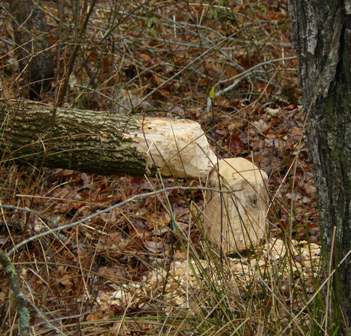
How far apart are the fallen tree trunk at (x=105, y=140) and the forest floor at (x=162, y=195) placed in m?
0.15

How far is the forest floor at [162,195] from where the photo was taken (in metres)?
2.88

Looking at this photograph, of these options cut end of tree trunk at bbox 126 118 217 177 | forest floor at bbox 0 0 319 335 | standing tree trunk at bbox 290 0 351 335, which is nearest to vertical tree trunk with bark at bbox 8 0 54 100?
forest floor at bbox 0 0 319 335

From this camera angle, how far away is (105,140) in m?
4.90

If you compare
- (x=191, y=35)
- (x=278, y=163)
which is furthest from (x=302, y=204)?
(x=191, y=35)

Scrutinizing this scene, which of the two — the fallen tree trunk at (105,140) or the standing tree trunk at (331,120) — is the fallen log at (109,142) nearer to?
the fallen tree trunk at (105,140)

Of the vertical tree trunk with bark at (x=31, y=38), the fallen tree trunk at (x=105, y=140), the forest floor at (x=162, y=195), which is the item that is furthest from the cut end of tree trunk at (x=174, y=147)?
the vertical tree trunk with bark at (x=31, y=38)

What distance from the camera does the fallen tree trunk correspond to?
4805 millimetres

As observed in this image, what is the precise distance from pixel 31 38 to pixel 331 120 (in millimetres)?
4137

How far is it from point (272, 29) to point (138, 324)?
5.48 metres

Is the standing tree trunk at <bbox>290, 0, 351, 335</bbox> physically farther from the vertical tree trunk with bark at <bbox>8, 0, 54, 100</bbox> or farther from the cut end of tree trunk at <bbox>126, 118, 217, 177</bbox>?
the vertical tree trunk with bark at <bbox>8, 0, 54, 100</bbox>

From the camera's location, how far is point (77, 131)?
4.93m

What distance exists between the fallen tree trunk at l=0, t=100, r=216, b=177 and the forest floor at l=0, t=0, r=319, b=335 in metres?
0.15

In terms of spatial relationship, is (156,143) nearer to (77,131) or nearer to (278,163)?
(77,131)

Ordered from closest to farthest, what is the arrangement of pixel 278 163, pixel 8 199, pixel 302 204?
pixel 8 199, pixel 302 204, pixel 278 163
